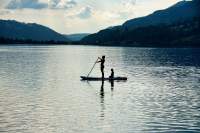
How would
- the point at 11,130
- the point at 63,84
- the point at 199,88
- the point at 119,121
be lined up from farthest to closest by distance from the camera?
the point at 63,84 < the point at 199,88 < the point at 119,121 < the point at 11,130

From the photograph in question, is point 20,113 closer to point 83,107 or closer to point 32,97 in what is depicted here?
point 83,107

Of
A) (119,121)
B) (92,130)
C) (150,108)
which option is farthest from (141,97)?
(92,130)

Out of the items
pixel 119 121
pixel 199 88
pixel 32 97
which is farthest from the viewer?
pixel 199 88

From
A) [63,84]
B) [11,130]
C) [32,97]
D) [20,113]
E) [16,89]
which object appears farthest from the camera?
[63,84]

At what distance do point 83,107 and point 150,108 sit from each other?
6.57 meters

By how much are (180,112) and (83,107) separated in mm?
9402

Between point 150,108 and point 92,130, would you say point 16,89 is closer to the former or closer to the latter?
point 150,108

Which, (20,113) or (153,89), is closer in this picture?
(20,113)

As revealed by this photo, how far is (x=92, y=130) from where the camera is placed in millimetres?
34406

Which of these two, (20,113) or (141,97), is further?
(141,97)

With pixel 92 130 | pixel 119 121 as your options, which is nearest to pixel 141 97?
pixel 119 121

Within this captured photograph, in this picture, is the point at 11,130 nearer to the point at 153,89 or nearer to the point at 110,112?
the point at 110,112

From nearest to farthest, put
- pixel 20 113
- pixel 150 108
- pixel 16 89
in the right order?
pixel 20 113
pixel 150 108
pixel 16 89

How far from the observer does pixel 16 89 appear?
59938 mm
